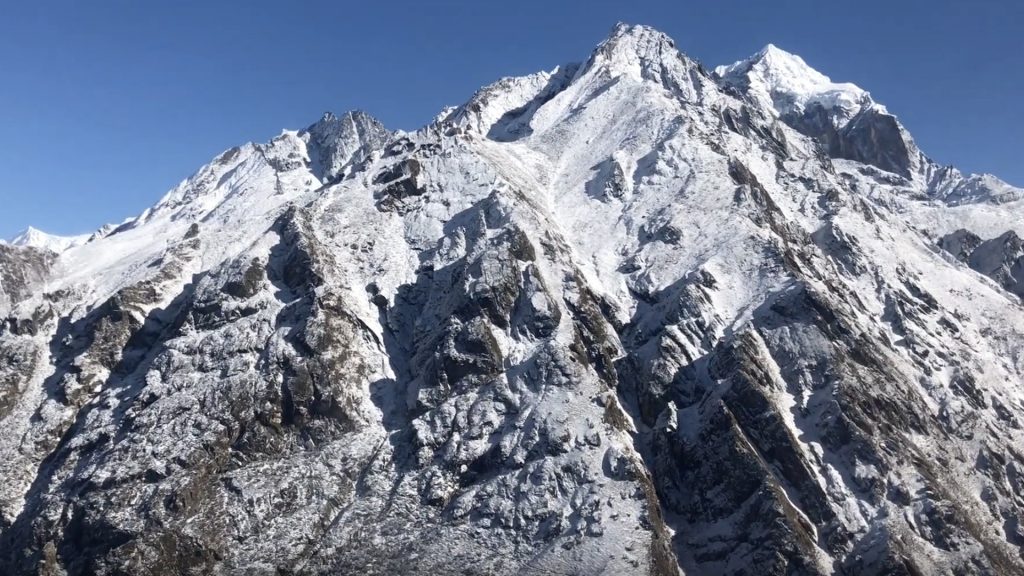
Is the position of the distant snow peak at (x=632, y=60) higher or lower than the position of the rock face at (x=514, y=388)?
higher

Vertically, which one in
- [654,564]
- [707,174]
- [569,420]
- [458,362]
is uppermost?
[707,174]

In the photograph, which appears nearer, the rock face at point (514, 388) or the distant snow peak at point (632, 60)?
the rock face at point (514, 388)

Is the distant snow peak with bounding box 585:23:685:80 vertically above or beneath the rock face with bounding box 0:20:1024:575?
above

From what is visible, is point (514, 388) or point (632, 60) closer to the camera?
point (514, 388)

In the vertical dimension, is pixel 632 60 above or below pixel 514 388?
above

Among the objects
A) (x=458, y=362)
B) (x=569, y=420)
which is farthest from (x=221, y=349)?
(x=569, y=420)

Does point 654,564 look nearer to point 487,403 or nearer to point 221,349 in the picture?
point 487,403

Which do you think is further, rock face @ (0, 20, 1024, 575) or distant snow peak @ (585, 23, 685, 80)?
distant snow peak @ (585, 23, 685, 80)

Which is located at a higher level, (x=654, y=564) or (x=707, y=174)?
(x=707, y=174)
